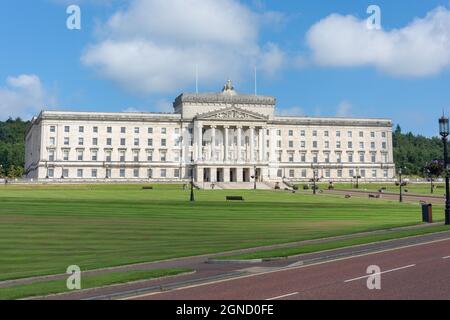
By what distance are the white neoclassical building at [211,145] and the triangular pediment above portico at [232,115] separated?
1.00 feet

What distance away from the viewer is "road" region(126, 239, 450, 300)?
14.3 metres

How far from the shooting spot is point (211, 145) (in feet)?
496

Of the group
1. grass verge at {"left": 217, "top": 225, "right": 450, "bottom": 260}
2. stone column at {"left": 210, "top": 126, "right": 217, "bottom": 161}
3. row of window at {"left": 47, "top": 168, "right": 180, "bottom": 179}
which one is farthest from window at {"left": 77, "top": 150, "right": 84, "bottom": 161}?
grass verge at {"left": 217, "top": 225, "right": 450, "bottom": 260}

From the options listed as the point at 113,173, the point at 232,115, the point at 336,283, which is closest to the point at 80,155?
the point at 113,173

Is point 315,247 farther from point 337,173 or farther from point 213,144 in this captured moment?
point 337,173

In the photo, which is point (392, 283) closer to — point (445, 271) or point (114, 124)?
point (445, 271)

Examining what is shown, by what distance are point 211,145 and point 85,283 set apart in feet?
442

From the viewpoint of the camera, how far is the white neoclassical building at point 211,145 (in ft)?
478

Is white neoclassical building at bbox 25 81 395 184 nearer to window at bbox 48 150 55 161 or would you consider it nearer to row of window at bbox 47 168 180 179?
window at bbox 48 150 55 161

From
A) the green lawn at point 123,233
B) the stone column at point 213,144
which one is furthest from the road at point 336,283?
the stone column at point 213,144

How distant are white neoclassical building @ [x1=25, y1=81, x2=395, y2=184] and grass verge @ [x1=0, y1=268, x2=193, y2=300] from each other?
119815mm

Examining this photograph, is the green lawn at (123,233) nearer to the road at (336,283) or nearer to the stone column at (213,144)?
the road at (336,283)

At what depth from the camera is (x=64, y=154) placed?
145 m
